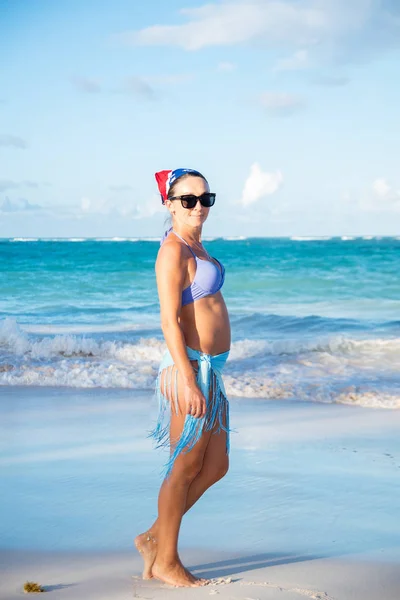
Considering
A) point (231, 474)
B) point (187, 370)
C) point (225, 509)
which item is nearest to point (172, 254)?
point (187, 370)

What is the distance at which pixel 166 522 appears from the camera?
327 cm

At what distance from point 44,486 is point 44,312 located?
1537cm

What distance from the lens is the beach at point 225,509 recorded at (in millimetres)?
3340

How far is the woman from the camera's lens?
3186 mm

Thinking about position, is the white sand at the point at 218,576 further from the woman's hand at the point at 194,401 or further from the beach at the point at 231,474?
the woman's hand at the point at 194,401

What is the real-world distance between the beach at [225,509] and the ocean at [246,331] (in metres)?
1.94

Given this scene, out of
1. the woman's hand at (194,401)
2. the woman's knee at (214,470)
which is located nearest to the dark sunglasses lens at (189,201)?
the woman's hand at (194,401)

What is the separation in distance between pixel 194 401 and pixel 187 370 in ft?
0.43

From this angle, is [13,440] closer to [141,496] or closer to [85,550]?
[141,496]

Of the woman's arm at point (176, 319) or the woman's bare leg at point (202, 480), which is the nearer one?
the woman's arm at point (176, 319)

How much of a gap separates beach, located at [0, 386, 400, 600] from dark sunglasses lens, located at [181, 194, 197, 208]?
5.12ft

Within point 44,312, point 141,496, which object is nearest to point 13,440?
point 141,496

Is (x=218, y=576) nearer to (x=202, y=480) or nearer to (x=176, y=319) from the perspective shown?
(x=202, y=480)

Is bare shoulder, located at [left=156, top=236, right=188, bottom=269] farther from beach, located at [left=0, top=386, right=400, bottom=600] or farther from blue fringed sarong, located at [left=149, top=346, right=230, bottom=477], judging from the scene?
beach, located at [left=0, top=386, right=400, bottom=600]
